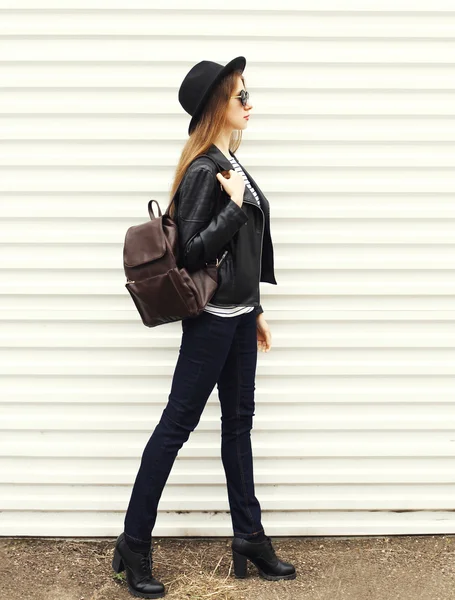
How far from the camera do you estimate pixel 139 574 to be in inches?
122

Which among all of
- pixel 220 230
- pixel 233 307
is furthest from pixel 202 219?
pixel 233 307

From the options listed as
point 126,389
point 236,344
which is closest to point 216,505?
point 126,389

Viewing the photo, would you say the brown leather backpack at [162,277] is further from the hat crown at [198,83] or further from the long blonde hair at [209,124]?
the hat crown at [198,83]

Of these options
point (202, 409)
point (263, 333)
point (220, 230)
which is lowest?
point (202, 409)

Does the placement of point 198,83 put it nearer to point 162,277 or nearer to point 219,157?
point 219,157

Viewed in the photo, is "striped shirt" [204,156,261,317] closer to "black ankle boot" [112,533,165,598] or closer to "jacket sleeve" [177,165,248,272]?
"jacket sleeve" [177,165,248,272]

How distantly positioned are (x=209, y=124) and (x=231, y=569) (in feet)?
6.59

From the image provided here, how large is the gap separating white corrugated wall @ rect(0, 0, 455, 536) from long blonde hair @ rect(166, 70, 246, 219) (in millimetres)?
450

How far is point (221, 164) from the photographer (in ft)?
9.14

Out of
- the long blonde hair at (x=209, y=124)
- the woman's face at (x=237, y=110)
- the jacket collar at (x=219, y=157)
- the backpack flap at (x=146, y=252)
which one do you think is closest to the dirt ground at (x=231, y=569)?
the backpack flap at (x=146, y=252)

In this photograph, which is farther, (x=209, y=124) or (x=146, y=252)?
(x=209, y=124)

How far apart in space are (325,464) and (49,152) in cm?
201

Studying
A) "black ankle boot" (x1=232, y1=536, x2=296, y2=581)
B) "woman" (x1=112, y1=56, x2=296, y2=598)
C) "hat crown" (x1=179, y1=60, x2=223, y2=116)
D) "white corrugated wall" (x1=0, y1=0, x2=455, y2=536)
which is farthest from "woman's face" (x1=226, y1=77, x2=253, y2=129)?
"black ankle boot" (x1=232, y1=536, x2=296, y2=581)

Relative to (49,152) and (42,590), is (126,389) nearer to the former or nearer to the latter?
(42,590)
